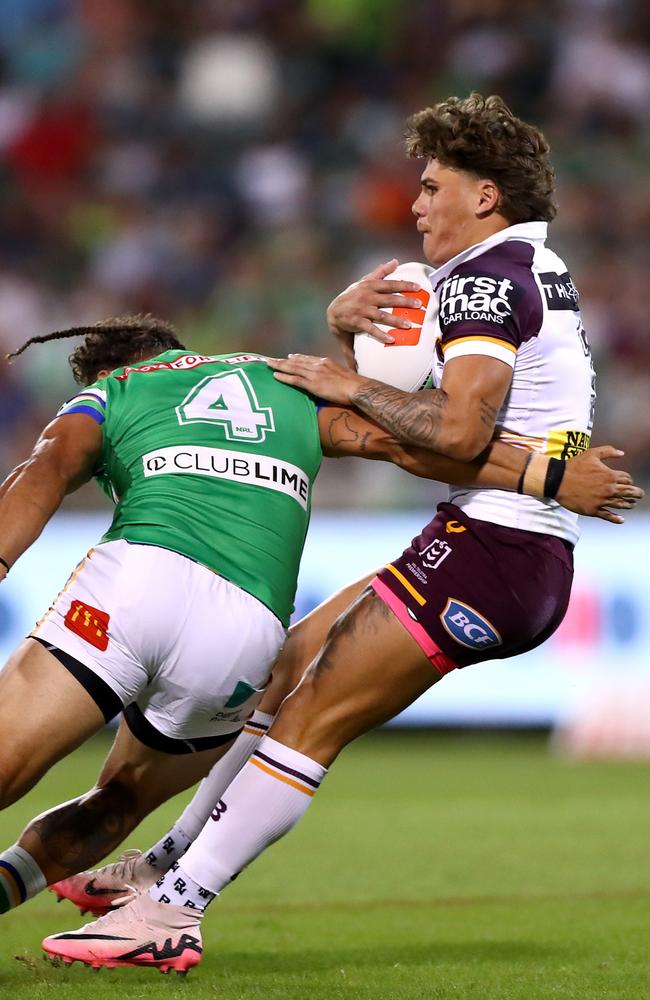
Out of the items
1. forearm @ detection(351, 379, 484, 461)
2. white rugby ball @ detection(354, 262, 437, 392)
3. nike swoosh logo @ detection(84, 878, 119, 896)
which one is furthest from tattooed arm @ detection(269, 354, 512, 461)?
nike swoosh logo @ detection(84, 878, 119, 896)

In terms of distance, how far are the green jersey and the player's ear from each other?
89 centimetres

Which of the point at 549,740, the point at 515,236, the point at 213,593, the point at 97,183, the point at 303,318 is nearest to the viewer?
the point at 213,593

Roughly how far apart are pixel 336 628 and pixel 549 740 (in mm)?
7756

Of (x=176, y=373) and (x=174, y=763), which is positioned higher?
(x=176, y=373)

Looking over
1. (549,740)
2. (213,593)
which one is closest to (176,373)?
(213,593)

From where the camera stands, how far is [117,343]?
5141 millimetres

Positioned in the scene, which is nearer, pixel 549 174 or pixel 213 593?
pixel 213 593

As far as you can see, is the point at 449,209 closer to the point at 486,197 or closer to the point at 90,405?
the point at 486,197

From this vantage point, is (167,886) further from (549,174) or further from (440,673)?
(549,174)

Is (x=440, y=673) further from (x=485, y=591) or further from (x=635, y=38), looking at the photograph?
(x=635, y=38)

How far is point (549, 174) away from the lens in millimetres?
4891

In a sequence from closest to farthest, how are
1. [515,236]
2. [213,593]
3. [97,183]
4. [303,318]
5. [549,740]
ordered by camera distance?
1. [213,593]
2. [515,236]
3. [549,740]
4. [303,318]
5. [97,183]

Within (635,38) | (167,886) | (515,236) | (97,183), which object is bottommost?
(167,886)

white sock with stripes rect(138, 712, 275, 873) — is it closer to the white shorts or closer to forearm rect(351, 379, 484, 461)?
the white shorts
